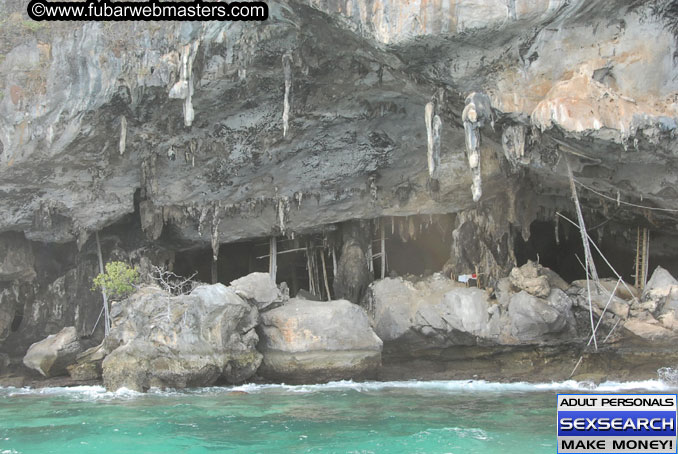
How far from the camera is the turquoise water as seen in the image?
10664mm

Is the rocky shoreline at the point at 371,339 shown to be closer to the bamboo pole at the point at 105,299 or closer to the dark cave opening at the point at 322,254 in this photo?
the bamboo pole at the point at 105,299

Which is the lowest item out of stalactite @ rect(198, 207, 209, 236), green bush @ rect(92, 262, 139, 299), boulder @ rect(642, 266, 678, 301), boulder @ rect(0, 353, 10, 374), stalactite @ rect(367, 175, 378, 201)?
boulder @ rect(0, 353, 10, 374)

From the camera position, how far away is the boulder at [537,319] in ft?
58.3

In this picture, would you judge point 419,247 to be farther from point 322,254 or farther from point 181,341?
point 181,341

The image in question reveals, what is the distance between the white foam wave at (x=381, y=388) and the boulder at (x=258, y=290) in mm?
2246

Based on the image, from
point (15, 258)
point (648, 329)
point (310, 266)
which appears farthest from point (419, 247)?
point (15, 258)

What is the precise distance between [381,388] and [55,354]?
9616 millimetres

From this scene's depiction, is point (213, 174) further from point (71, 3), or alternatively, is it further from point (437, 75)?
point (437, 75)

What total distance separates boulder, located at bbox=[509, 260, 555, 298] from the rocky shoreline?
0.03 metres

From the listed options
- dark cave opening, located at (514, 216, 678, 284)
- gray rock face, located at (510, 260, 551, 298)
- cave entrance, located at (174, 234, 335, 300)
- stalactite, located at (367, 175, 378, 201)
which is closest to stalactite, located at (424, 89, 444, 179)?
gray rock face, located at (510, 260, 551, 298)

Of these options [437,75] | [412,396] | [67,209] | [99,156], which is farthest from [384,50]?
[67,209]

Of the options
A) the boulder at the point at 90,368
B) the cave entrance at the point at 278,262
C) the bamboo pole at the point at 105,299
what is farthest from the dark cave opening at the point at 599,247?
the bamboo pole at the point at 105,299

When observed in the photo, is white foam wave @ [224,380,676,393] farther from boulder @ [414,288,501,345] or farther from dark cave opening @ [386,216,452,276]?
dark cave opening @ [386,216,452,276]

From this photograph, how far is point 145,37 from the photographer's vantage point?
1761cm
